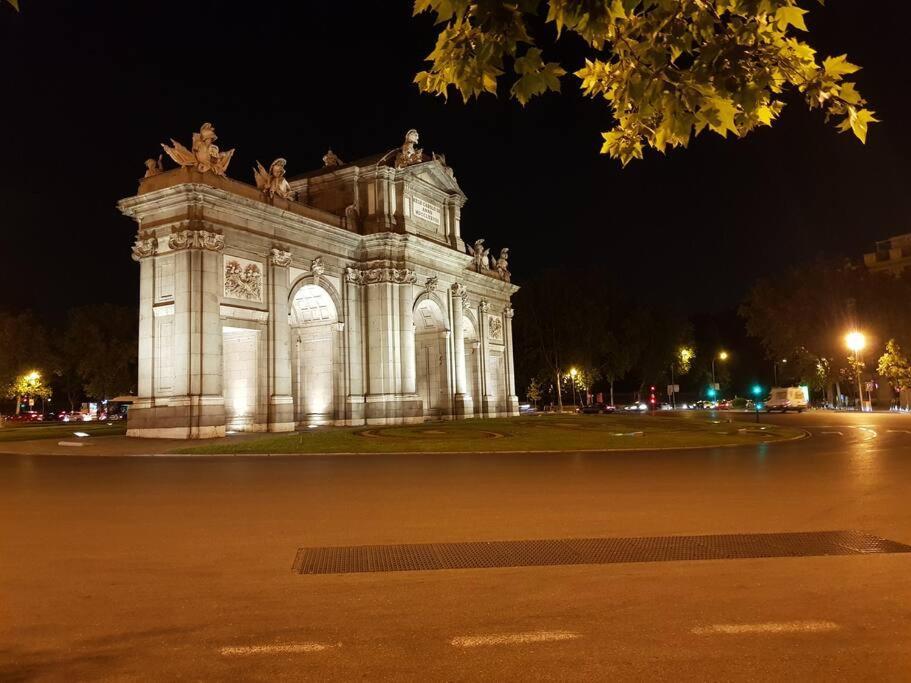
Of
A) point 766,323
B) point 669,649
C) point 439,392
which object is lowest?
point 669,649

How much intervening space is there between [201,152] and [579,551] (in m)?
34.0

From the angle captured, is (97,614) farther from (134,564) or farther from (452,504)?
(452,504)

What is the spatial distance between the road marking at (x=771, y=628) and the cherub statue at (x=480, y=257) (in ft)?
189

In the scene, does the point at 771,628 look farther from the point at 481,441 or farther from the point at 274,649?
the point at 481,441

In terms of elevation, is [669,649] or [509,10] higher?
[509,10]

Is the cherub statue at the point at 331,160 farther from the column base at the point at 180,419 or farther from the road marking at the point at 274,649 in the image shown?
the road marking at the point at 274,649

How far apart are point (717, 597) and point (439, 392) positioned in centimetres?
4929

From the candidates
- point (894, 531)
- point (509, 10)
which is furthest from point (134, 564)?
point (894, 531)

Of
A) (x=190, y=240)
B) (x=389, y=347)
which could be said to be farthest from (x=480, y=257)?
(x=190, y=240)

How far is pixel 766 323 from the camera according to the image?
85125 millimetres

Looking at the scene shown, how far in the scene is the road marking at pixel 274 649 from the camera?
18.9 feet

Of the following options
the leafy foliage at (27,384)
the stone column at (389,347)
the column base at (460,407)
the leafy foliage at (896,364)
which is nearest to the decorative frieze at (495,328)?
the column base at (460,407)

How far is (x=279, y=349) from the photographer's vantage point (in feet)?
137

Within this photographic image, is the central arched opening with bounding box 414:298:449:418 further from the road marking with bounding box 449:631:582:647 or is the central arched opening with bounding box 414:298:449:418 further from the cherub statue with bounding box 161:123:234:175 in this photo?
the road marking with bounding box 449:631:582:647
